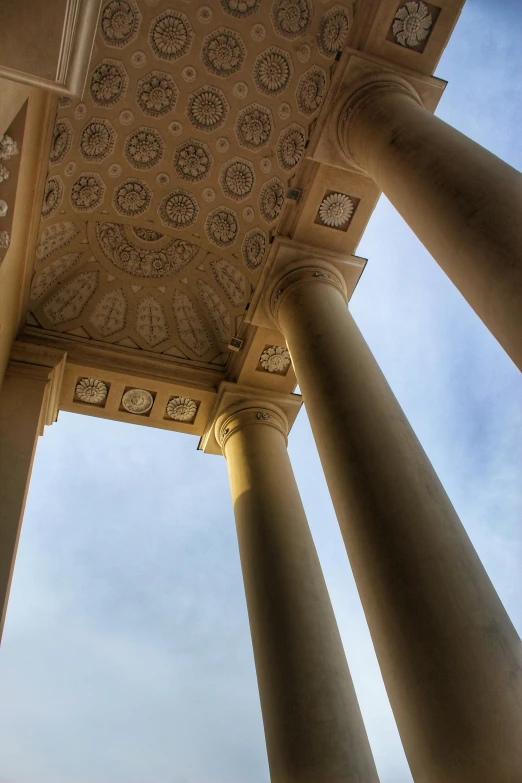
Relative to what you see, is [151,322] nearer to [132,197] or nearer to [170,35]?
[132,197]

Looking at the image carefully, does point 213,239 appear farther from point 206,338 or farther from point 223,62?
point 223,62

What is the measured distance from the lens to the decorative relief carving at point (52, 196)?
1383 centimetres

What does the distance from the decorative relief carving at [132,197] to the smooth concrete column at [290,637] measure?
22.3 feet

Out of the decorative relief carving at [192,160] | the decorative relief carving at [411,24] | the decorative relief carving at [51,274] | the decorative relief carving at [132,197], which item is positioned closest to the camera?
the decorative relief carving at [411,24]

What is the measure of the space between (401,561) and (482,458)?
88.3ft

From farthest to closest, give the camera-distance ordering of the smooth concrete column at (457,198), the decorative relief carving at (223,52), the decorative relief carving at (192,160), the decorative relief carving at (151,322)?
1. the decorative relief carving at (151,322)
2. the decorative relief carving at (192,160)
3. the decorative relief carving at (223,52)
4. the smooth concrete column at (457,198)

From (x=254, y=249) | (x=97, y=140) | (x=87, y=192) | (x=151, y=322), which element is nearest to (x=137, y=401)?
(x=151, y=322)

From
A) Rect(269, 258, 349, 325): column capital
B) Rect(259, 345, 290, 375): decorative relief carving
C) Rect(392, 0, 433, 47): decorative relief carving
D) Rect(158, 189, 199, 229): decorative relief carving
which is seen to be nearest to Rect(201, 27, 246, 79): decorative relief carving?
Rect(158, 189, 199, 229): decorative relief carving

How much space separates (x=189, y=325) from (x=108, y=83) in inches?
247

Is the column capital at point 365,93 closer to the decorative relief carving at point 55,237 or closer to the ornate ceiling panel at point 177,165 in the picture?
the ornate ceiling panel at point 177,165

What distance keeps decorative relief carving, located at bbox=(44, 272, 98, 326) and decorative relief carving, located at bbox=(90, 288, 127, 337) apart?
1.28 ft

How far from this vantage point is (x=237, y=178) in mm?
14961

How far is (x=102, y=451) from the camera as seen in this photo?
112ft

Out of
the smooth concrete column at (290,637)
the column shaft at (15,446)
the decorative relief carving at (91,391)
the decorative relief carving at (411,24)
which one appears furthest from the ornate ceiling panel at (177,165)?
the smooth concrete column at (290,637)
